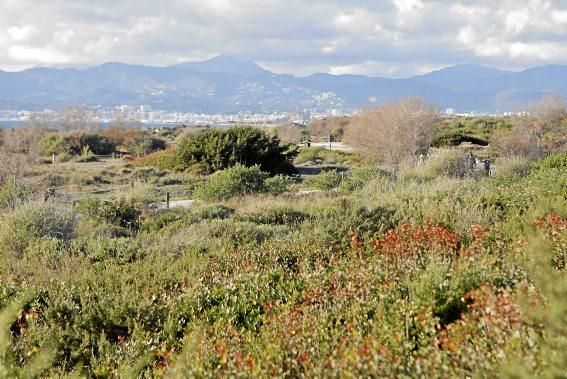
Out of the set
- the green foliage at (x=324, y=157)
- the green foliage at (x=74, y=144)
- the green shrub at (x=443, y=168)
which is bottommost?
the green foliage at (x=324, y=157)

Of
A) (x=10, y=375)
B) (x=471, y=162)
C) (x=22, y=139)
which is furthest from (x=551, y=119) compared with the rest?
(x=10, y=375)

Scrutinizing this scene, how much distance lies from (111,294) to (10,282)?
130 cm

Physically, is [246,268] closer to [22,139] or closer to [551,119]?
[22,139]

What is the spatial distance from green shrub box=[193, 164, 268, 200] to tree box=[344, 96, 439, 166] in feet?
35.3

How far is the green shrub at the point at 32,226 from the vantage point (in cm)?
943

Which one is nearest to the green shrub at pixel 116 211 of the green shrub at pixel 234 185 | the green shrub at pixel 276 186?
the green shrub at pixel 234 185

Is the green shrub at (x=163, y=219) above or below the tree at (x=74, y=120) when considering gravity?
below

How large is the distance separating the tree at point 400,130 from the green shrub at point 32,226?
1849cm

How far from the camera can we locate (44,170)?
2683cm

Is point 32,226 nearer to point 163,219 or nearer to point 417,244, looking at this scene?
point 163,219

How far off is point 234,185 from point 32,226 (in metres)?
7.60

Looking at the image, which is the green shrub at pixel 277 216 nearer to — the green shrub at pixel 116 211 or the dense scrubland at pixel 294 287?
the dense scrubland at pixel 294 287

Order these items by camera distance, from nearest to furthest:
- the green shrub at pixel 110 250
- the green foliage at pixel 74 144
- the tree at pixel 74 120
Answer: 1. the green shrub at pixel 110 250
2. the green foliage at pixel 74 144
3. the tree at pixel 74 120

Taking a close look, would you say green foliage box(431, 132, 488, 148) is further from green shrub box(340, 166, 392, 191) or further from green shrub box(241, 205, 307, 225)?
green shrub box(241, 205, 307, 225)
